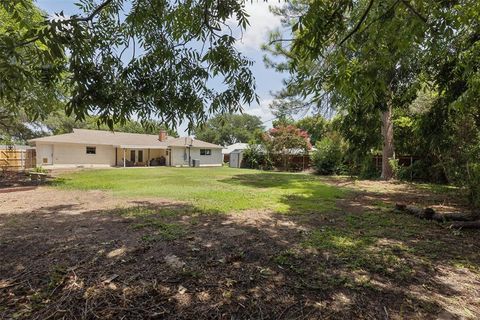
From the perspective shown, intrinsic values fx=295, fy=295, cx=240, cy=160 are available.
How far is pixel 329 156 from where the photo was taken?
21891 millimetres

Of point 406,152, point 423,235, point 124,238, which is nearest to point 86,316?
point 124,238

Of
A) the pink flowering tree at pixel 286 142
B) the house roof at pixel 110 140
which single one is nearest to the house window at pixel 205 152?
the house roof at pixel 110 140

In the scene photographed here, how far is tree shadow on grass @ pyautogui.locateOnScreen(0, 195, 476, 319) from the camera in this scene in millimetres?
2600

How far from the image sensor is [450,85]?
579 centimetres

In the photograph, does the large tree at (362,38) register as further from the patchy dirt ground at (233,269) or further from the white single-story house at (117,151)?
the white single-story house at (117,151)

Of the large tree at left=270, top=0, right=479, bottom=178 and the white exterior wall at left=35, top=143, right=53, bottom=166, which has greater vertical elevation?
the large tree at left=270, top=0, right=479, bottom=178

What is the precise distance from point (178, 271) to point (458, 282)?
10.2 ft

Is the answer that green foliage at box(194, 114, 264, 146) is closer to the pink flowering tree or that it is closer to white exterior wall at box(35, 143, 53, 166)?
the pink flowering tree

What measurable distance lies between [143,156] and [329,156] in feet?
64.1

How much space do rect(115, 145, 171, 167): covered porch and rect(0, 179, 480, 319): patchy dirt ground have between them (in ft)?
79.6

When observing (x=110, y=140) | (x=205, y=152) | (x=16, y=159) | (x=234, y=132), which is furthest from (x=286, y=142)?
(x=234, y=132)

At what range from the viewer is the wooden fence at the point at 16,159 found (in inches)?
809

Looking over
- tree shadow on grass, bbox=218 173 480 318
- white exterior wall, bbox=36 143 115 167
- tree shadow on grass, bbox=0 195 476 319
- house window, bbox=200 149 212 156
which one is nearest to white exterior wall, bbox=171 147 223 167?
house window, bbox=200 149 212 156

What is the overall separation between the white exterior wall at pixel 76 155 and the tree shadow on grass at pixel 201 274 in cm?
2241
